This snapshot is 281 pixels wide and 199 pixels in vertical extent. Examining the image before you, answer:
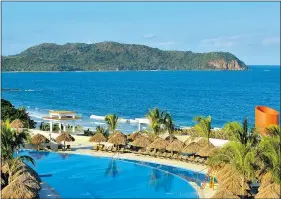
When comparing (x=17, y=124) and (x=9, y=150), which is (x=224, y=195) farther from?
(x=17, y=124)

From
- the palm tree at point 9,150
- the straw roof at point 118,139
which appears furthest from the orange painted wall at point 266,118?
the palm tree at point 9,150

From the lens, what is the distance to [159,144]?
85.3ft

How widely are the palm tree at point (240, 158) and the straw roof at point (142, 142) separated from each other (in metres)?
8.85

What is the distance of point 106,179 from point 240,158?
7144 millimetres

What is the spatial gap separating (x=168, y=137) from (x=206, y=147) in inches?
136

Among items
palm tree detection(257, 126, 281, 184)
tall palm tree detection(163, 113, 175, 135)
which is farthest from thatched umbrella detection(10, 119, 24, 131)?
palm tree detection(257, 126, 281, 184)

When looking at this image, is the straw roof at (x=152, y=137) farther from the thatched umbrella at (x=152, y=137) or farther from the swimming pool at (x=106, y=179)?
the swimming pool at (x=106, y=179)

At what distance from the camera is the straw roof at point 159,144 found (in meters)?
25.9

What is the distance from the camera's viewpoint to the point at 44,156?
1045 inches

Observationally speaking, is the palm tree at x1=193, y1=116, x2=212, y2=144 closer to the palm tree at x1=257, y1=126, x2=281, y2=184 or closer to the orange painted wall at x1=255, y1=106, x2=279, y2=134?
the orange painted wall at x1=255, y1=106, x2=279, y2=134

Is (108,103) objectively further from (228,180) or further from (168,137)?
(228,180)

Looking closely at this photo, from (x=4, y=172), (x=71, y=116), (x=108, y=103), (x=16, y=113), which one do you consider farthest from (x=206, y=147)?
(x=108, y=103)

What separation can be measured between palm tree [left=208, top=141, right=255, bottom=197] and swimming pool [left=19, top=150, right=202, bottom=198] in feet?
6.79

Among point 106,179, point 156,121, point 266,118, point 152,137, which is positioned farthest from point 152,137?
point 266,118
